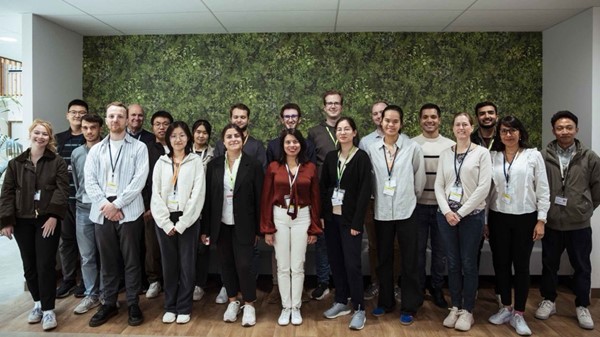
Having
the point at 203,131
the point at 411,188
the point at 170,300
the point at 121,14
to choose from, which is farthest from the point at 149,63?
the point at 411,188

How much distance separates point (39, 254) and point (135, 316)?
88 cm

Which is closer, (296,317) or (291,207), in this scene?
(291,207)

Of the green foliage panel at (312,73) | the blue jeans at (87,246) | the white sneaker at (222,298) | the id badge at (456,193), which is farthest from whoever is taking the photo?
the green foliage panel at (312,73)

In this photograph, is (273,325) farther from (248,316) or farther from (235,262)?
(235,262)

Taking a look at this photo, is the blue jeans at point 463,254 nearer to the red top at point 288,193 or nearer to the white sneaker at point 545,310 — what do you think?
the white sneaker at point 545,310

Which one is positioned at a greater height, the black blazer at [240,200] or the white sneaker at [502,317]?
the black blazer at [240,200]

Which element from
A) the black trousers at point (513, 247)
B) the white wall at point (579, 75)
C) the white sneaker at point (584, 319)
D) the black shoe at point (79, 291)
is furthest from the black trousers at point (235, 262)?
the white wall at point (579, 75)

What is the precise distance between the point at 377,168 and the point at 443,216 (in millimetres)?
637

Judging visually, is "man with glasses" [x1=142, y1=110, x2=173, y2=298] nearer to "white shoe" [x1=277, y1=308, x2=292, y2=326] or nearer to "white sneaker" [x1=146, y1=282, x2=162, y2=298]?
"white sneaker" [x1=146, y1=282, x2=162, y2=298]

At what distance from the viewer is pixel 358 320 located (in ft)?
11.0

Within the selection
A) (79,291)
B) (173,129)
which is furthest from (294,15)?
(79,291)

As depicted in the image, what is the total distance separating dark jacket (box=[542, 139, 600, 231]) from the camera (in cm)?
342

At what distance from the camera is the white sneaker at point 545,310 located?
11.8 ft

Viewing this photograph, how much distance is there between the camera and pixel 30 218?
3.30 metres
